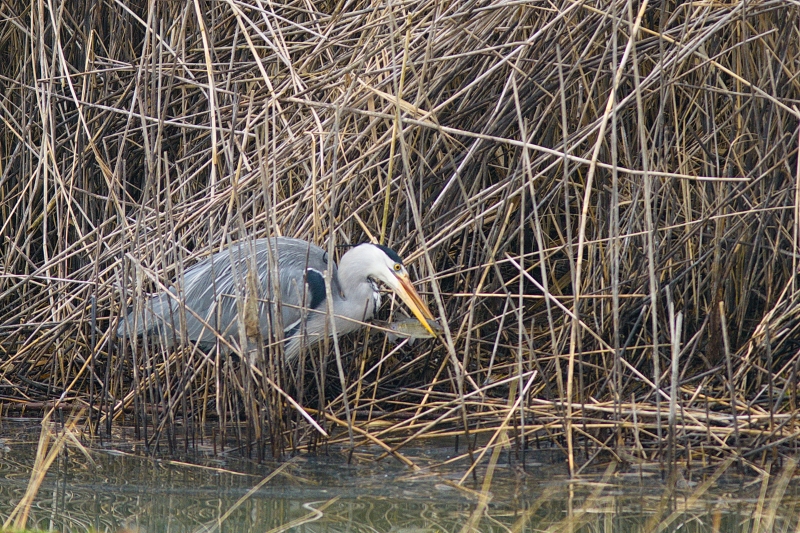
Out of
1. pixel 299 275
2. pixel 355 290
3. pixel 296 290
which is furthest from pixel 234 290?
pixel 355 290

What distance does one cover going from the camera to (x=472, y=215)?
4.75 m

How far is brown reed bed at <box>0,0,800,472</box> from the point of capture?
453 cm

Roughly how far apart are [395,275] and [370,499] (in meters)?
1.21

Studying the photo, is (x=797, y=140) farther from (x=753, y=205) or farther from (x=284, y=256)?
(x=284, y=256)

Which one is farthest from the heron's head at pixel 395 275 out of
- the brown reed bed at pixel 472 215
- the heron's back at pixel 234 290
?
the heron's back at pixel 234 290

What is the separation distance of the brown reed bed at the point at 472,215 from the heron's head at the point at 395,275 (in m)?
0.12

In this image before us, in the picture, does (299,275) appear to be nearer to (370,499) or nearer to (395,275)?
(395,275)

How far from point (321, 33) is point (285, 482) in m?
2.56

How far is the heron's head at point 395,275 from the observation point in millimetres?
4801

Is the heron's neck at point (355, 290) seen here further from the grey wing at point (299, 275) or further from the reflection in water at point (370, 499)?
the reflection in water at point (370, 499)

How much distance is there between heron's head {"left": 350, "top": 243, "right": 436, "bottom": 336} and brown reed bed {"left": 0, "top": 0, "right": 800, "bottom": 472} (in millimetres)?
120

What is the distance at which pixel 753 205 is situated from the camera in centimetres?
485

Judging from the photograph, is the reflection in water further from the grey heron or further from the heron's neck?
the heron's neck

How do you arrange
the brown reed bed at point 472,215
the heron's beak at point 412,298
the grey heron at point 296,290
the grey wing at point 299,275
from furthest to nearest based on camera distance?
the grey wing at point 299,275 < the grey heron at point 296,290 < the heron's beak at point 412,298 < the brown reed bed at point 472,215
